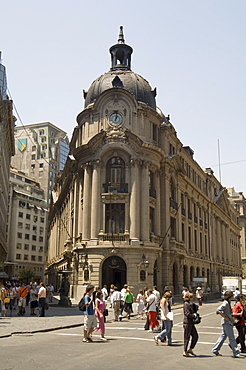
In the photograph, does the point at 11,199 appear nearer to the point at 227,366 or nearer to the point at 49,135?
the point at 49,135

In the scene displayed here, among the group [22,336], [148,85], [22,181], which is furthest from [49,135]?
[22,336]

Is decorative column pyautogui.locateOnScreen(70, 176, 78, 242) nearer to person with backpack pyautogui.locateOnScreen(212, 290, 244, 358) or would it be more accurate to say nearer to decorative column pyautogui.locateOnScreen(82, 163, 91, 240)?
decorative column pyautogui.locateOnScreen(82, 163, 91, 240)

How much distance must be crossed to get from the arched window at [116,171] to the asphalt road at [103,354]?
976 inches

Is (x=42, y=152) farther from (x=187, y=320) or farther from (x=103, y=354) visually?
(x=187, y=320)

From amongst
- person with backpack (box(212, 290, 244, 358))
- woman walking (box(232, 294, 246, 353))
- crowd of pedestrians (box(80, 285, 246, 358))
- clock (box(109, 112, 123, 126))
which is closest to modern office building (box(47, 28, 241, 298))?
clock (box(109, 112, 123, 126))

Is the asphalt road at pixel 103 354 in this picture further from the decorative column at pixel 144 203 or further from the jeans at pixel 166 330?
the decorative column at pixel 144 203

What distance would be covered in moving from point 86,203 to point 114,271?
693 centimetres

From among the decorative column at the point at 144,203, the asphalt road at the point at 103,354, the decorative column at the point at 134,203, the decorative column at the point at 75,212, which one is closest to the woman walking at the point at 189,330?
the asphalt road at the point at 103,354

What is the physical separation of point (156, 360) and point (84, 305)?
4061mm

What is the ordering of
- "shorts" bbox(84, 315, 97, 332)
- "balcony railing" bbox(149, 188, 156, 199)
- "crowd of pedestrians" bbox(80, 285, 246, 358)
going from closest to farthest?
"crowd of pedestrians" bbox(80, 285, 246, 358) < "shorts" bbox(84, 315, 97, 332) < "balcony railing" bbox(149, 188, 156, 199)

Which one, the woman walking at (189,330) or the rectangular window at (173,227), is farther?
the rectangular window at (173,227)

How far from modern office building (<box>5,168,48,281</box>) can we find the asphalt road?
8183cm

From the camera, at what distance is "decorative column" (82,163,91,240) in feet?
131

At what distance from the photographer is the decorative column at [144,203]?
130ft
